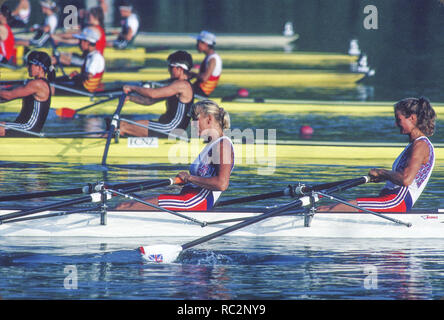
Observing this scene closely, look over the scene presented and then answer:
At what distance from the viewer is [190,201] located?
9930mm

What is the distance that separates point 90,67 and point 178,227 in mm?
8105

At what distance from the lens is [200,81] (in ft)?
58.7

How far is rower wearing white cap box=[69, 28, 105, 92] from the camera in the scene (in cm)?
1759

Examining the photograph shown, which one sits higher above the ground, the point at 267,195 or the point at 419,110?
the point at 419,110

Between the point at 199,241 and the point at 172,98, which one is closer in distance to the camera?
the point at 199,241

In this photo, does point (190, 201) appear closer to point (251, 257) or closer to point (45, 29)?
point (251, 257)

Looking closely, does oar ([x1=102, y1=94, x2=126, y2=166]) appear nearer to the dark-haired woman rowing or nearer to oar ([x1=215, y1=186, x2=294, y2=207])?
oar ([x1=215, y1=186, x2=294, y2=207])

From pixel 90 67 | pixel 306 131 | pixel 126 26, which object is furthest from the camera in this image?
pixel 126 26

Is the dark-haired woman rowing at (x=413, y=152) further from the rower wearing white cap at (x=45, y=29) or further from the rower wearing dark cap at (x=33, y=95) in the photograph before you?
the rower wearing white cap at (x=45, y=29)

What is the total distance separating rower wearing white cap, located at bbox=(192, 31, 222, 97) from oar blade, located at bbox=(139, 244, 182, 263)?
8.51 meters

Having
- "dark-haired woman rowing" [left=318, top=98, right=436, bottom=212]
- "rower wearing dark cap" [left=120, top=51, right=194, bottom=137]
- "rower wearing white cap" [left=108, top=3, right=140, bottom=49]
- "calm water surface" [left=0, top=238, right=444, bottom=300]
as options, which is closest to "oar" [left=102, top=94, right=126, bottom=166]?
"rower wearing dark cap" [left=120, top=51, right=194, bottom=137]

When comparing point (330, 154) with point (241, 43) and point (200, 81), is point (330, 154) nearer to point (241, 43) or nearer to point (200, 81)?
point (200, 81)

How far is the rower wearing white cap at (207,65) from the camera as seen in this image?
57.7 ft

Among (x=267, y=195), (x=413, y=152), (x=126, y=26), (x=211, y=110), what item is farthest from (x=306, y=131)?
(x=126, y=26)
